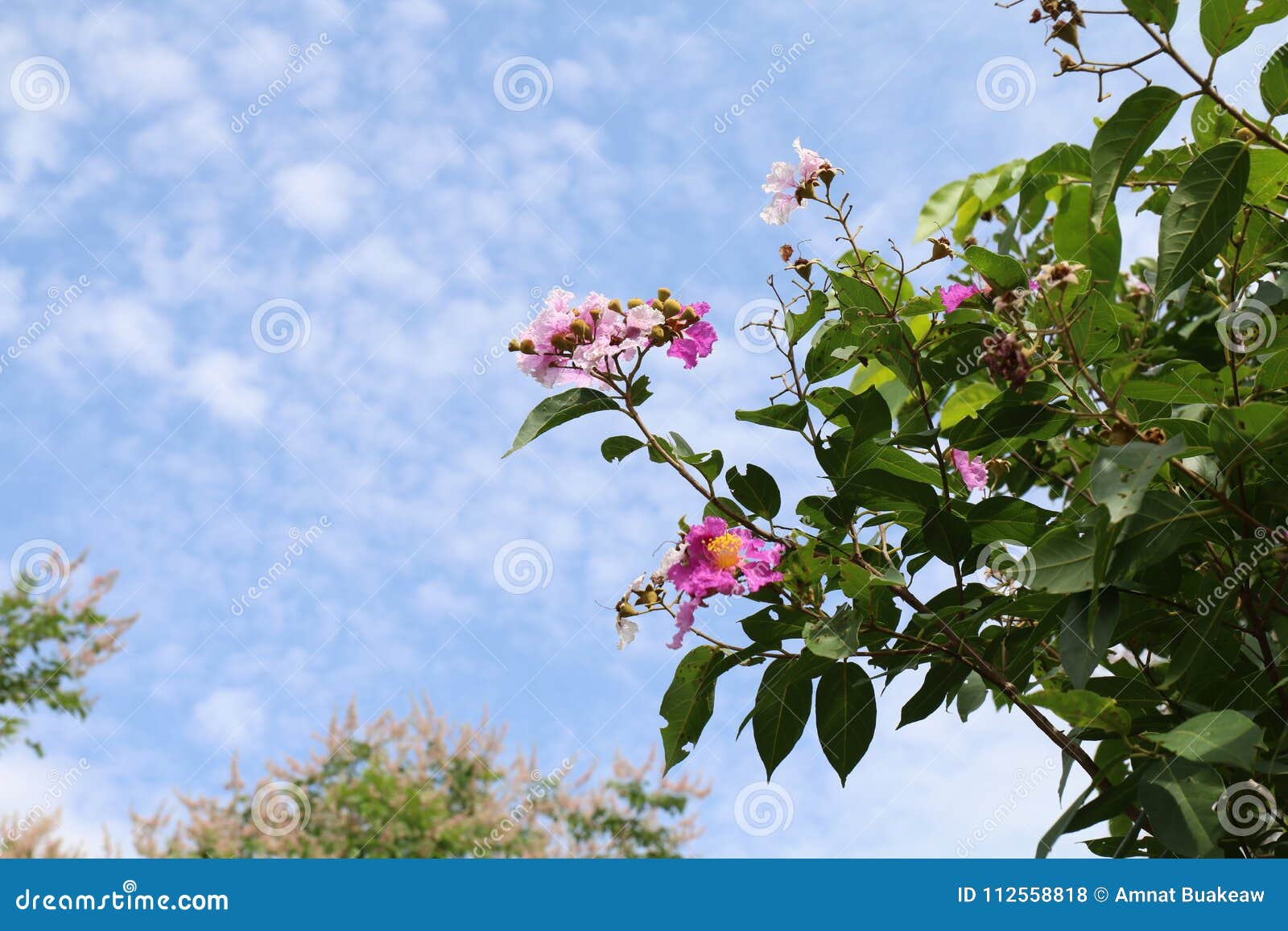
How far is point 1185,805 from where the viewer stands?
1279mm

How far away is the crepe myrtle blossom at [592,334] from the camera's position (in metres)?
1.61

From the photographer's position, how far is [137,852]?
781 centimetres

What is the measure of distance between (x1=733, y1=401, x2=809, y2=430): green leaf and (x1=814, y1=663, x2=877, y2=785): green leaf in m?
0.38

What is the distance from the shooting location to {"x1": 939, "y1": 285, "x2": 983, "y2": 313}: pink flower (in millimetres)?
1812

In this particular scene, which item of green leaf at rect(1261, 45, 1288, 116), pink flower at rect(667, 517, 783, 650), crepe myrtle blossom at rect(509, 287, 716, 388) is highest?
green leaf at rect(1261, 45, 1288, 116)

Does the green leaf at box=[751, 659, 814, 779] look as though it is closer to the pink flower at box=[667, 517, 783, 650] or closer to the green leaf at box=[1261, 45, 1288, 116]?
the pink flower at box=[667, 517, 783, 650]

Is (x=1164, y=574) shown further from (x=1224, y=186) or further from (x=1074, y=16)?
(x=1074, y=16)

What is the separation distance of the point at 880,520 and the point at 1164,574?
1.41 ft

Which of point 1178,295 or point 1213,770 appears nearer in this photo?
point 1213,770

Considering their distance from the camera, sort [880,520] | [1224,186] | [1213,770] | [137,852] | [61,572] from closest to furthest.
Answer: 1. [1213,770]
2. [1224,186]
3. [880,520]
4. [61,572]
5. [137,852]

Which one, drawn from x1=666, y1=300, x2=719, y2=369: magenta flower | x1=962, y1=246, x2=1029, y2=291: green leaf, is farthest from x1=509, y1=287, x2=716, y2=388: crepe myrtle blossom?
x1=962, y1=246, x2=1029, y2=291: green leaf

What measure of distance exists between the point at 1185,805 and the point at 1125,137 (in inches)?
35.5

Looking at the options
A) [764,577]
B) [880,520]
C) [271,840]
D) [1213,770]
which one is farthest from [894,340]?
[271,840]

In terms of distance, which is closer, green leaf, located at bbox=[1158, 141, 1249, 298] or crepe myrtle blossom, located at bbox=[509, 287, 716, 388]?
green leaf, located at bbox=[1158, 141, 1249, 298]
